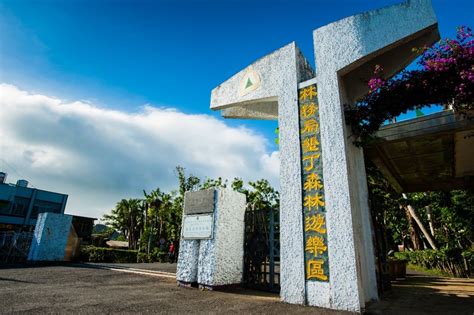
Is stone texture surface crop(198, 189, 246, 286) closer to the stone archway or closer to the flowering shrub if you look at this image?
the stone archway

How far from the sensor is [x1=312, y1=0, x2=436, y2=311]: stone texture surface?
4.59 metres

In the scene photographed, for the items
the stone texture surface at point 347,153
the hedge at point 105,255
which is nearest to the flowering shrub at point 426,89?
the stone texture surface at point 347,153

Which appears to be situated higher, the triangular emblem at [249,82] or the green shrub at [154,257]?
the triangular emblem at [249,82]

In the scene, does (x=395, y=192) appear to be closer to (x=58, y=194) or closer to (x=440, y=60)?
(x=440, y=60)

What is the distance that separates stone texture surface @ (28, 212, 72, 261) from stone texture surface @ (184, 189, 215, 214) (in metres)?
8.03

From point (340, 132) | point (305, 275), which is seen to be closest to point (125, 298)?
point (305, 275)

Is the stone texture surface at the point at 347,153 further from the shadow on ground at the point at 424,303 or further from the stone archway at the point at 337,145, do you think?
the shadow on ground at the point at 424,303

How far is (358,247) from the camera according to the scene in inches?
195

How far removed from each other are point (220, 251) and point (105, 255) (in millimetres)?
11807

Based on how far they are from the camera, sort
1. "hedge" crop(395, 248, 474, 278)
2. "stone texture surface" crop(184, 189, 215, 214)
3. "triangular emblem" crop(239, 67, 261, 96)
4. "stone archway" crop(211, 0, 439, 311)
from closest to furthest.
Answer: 1. "stone archway" crop(211, 0, 439, 311)
2. "stone texture surface" crop(184, 189, 215, 214)
3. "triangular emblem" crop(239, 67, 261, 96)
4. "hedge" crop(395, 248, 474, 278)

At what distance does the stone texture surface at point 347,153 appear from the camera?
15.1 feet

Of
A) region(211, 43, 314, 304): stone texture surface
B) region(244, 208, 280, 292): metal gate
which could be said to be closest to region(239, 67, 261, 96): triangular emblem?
region(211, 43, 314, 304): stone texture surface

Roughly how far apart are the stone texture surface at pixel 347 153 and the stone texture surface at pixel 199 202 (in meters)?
3.01

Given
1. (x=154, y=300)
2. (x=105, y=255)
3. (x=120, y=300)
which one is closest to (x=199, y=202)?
(x=154, y=300)
